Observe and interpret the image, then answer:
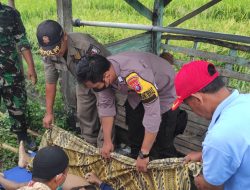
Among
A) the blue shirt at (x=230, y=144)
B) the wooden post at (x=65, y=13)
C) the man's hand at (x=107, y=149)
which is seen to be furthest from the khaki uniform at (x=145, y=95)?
the wooden post at (x=65, y=13)

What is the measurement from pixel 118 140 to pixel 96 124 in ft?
2.14

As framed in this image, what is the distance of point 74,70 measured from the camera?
302 centimetres

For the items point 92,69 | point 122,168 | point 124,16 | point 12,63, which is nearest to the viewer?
point 92,69

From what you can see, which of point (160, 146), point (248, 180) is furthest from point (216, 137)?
point (160, 146)

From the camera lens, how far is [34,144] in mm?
3840

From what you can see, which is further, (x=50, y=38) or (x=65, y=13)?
(x=65, y=13)

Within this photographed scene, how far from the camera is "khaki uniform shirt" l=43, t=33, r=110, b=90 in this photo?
2.93 m

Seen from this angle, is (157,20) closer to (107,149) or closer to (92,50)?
(92,50)

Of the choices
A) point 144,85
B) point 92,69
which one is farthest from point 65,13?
point 144,85

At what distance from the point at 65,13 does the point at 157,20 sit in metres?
1.61

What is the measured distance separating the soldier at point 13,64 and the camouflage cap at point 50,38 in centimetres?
74

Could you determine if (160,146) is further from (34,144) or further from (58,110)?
(58,110)

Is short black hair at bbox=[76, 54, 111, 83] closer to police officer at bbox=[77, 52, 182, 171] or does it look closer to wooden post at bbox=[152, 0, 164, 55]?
police officer at bbox=[77, 52, 182, 171]

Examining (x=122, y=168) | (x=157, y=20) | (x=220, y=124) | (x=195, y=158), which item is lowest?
(x=122, y=168)
